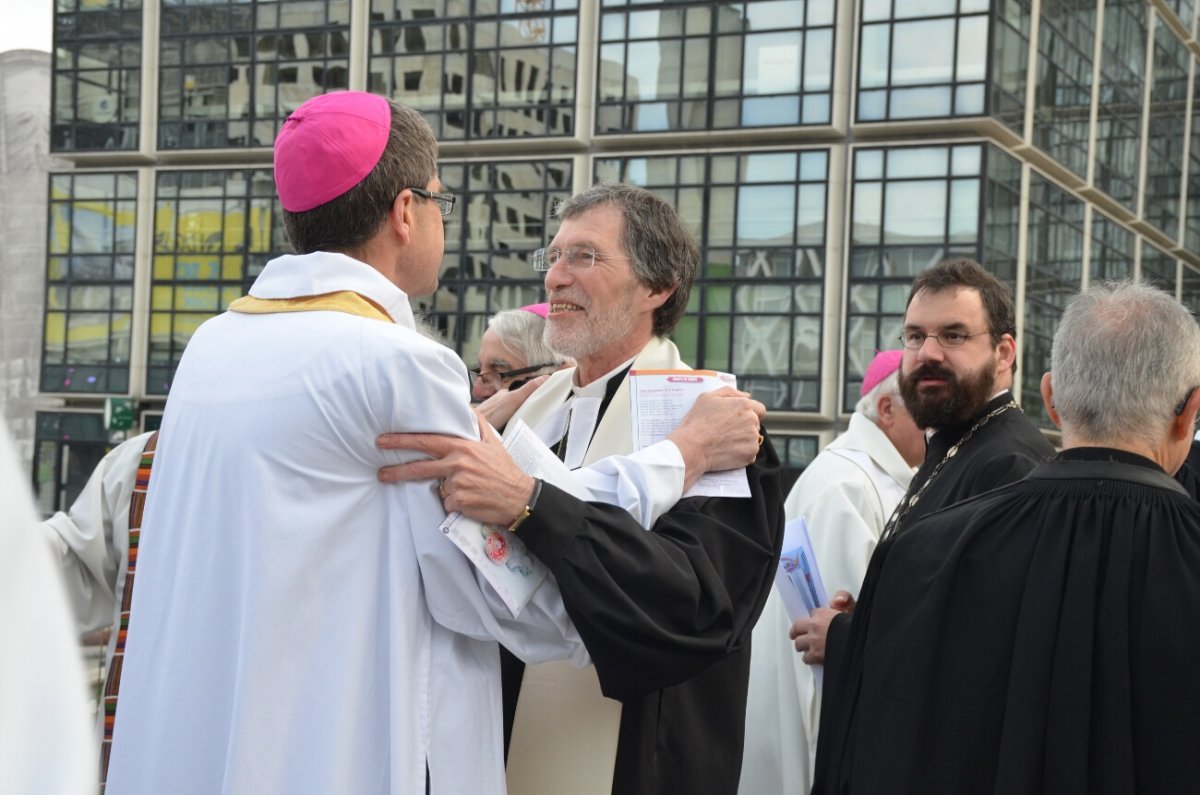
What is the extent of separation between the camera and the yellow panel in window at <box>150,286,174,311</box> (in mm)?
36562

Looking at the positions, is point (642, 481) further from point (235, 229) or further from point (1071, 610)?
point (235, 229)

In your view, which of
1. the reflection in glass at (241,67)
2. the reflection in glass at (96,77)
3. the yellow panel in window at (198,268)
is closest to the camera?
the reflection in glass at (241,67)

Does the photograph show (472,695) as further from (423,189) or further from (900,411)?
(900,411)

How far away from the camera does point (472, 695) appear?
259 cm

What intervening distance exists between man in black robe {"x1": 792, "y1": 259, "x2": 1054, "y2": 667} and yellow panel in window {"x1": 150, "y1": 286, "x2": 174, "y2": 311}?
34.1 metres

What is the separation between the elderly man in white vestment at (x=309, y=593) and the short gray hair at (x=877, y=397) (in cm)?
371

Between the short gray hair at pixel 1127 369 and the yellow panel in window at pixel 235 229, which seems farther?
the yellow panel in window at pixel 235 229

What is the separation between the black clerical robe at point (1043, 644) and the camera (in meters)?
2.67

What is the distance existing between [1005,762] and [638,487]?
0.91m

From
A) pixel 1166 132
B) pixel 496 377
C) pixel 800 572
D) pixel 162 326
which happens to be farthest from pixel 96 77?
pixel 800 572

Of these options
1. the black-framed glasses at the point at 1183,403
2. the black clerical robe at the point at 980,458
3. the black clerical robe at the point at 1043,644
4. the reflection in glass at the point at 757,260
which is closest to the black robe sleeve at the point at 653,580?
the black clerical robe at the point at 1043,644

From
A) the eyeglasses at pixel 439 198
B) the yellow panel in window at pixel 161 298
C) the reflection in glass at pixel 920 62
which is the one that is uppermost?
the reflection in glass at pixel 920 62

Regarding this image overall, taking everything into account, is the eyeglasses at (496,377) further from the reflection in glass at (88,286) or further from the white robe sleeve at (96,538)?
the reflection in glass at (88,286)

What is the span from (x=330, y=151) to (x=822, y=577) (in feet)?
10.3
